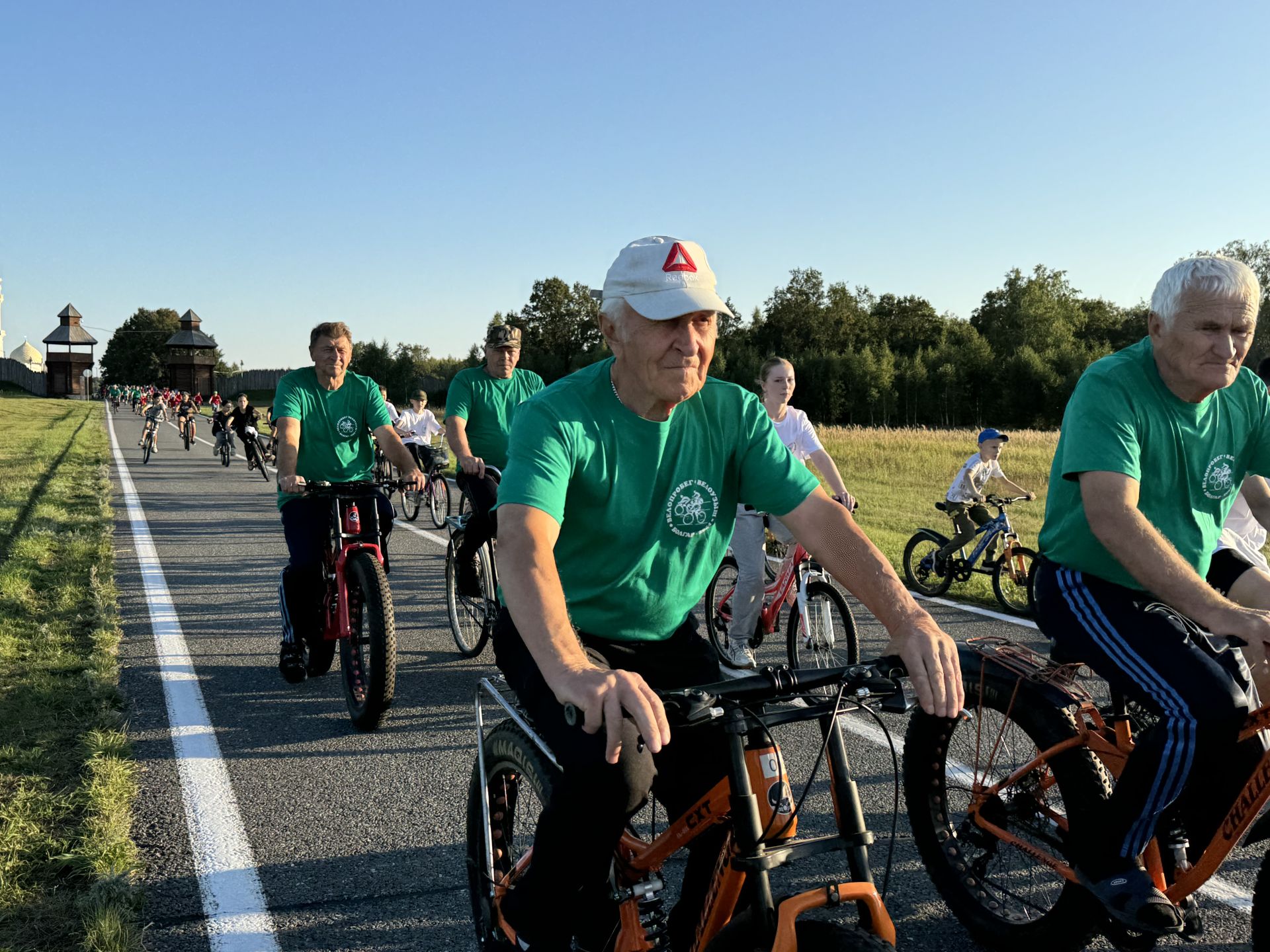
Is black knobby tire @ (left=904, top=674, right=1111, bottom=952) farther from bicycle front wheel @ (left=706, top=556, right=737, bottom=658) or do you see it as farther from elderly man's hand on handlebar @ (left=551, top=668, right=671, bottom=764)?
bicycle front wheel @ (left=706, top=556, right=737, bottom=658)

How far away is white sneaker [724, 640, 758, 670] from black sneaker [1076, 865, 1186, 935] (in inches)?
143

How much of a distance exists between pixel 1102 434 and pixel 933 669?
1.37 m

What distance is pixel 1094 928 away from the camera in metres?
3.31

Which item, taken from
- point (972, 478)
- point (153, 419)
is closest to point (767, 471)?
point (972, 478)

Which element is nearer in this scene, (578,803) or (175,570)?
(578,803)

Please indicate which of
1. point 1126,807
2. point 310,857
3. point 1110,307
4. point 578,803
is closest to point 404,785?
point 310,857

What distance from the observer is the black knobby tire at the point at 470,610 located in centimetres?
693

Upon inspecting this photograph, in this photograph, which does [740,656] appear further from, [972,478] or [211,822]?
[972,478]

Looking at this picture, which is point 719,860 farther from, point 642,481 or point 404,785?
point 404,785

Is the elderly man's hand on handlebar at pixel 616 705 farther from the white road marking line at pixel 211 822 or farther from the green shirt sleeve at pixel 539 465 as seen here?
the white road marking line at pixel 211 822

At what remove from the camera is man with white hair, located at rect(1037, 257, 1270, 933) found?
2756 mm

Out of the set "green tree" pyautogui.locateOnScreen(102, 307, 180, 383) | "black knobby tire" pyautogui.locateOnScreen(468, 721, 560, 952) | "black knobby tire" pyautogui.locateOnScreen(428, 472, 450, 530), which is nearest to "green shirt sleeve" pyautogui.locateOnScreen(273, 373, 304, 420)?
"black knobby tire" pyautogui.locateOnScreen(468, 721, 560, 952)

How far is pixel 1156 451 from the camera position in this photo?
3.06 meters

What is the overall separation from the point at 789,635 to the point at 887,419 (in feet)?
281
